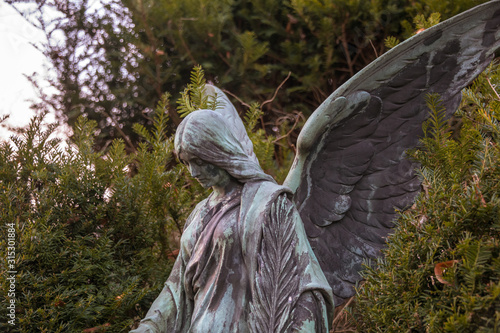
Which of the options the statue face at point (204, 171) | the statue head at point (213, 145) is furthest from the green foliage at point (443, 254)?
the statue face at point (204, 171)

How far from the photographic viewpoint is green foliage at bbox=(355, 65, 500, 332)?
1625mm

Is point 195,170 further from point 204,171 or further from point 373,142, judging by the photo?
point 373,142

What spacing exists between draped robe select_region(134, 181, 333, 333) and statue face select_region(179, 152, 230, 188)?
97mm

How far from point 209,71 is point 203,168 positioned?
3.14 m

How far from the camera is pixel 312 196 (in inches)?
90.0

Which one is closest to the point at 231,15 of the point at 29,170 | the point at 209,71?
the point at 209,71

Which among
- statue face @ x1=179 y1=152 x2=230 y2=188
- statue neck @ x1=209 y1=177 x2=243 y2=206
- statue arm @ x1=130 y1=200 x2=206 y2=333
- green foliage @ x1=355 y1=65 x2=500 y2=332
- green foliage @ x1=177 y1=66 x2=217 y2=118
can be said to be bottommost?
green foliage @ x1=355 y1=65 x2=500 y2=332

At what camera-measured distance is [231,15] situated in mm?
4969

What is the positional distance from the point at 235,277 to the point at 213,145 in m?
0.50

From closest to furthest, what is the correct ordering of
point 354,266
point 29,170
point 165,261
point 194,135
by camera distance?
point 194,135
point 354,266
point 29,170
point 165,261

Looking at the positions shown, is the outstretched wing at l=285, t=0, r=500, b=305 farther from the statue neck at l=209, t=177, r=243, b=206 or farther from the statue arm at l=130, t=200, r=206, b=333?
the statue arm at l=130, t=200, r=206, b=333

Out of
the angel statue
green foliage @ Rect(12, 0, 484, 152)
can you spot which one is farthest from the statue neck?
green foliage @ Rect(12, 0, 484, 152)

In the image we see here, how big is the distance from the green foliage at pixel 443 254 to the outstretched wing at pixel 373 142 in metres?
0.11

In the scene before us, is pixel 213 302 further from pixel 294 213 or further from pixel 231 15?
pixel 231 15
